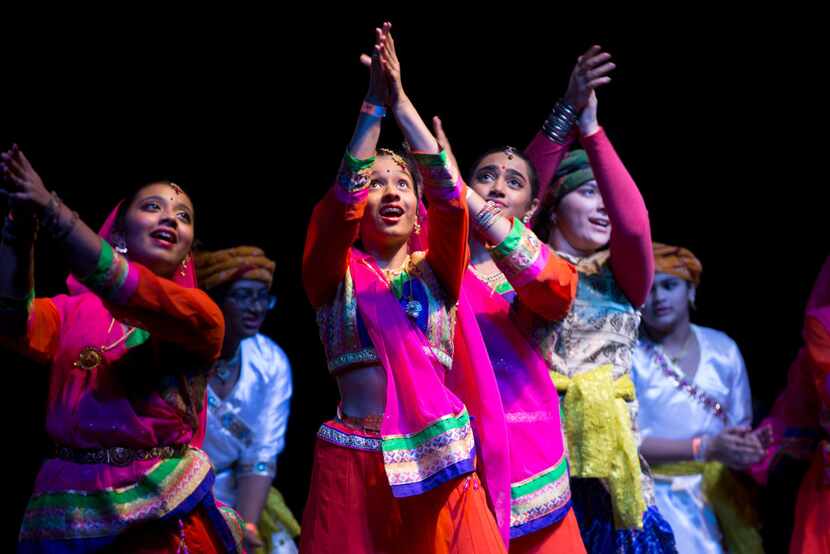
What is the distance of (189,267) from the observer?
302 cm

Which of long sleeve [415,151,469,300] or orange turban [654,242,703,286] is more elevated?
long sleeve [415,151,469,300]

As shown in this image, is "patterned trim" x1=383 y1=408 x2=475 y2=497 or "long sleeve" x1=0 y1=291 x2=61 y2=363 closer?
"patterned trim" x1=383 y1=408 x2=475 y2=497

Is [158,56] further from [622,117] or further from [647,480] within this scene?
[647,480]

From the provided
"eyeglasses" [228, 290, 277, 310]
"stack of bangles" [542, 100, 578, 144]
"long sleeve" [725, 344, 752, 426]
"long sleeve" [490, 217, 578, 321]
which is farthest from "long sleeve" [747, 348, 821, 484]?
"eyeglasses" [228, 290, 277, 310]

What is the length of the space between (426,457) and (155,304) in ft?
2.26

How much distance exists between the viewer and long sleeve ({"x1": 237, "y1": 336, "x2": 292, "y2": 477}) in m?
4.34

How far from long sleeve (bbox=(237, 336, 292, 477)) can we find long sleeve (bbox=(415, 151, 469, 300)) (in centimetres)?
191

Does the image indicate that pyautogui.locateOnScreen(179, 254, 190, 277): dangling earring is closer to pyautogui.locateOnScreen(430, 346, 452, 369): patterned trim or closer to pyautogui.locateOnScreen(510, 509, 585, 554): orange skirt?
→ pyautogui.locateOnScreen(430, 346, 452, 369): patterned trim

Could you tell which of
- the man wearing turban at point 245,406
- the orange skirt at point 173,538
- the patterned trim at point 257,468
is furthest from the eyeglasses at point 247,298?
the orange skirt at point 173,538

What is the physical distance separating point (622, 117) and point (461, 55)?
69cm

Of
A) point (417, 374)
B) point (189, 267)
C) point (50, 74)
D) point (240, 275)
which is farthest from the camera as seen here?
point (240, 275)

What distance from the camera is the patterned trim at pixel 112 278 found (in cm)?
251

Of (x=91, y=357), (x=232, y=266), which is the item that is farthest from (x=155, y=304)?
(x=232, y=266)

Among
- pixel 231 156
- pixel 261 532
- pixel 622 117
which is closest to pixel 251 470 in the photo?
pixel 261 532
